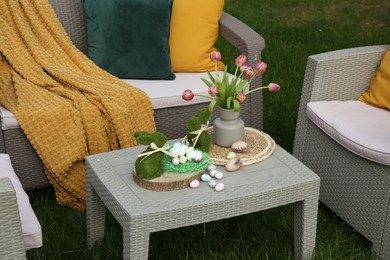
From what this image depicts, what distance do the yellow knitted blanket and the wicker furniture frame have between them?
2.20 feet

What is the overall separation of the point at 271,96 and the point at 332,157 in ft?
4.38

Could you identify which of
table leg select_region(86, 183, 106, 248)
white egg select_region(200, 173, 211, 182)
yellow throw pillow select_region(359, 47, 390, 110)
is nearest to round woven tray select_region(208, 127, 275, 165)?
white egg select_region(200, 173, 211, 182)

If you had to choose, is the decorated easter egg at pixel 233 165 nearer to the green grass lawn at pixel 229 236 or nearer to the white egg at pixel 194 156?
the white egg at pixel 194 156

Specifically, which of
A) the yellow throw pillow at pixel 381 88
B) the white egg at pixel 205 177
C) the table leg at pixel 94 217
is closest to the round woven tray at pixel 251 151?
the white egg at pixel 205 177

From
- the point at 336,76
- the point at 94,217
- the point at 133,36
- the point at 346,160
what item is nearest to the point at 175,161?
the point at 94,217

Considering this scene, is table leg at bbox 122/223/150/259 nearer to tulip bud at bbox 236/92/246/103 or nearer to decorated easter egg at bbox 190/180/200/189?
decorated easter egg at bbox 190/180/200/189

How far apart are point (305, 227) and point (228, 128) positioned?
1.38 ft

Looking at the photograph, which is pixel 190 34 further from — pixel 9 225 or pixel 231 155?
pixel 9 225

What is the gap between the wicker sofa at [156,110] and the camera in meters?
2.81

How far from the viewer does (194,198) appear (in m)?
2.16

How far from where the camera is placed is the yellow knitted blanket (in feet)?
9.20

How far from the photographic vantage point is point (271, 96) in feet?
13.4

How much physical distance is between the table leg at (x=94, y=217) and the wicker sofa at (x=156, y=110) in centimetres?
44

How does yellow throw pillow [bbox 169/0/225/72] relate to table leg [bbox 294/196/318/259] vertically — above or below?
above
